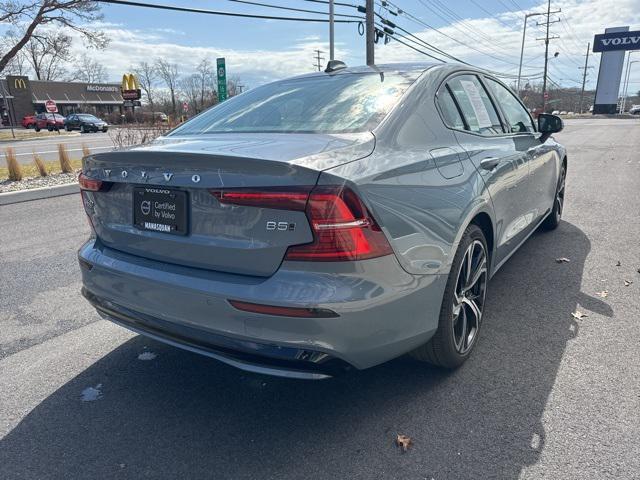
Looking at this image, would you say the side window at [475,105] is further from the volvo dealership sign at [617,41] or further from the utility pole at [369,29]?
the volvo dealership sign at [617,41]

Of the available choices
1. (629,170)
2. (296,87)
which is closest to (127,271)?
(296,87)

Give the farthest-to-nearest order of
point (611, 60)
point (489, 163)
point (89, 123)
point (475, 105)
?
1. point (611, 60)
2. point (89, 123)
3. point (475, 105)
4. point (489, 163)

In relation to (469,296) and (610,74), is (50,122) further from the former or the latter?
(610,74)

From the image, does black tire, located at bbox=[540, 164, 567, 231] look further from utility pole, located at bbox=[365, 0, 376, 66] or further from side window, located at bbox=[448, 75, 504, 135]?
utility pole, located at bbox=[365, 0, 376, 66]

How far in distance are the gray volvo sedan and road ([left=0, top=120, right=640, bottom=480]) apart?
1.09 feet

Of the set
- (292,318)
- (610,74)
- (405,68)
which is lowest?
(292,318)

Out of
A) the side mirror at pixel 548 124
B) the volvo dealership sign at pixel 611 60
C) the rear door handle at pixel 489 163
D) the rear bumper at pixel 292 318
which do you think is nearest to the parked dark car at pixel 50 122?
the side mirror at pixel 548 124

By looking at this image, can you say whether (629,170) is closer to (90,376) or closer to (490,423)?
(490,423)

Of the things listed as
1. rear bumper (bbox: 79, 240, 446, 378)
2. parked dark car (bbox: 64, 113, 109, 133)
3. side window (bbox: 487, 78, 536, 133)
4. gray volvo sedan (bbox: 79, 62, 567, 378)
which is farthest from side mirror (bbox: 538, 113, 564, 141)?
parked dark car (bbox: 64, 113, 109, 133)

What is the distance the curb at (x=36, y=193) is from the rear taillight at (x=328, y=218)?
7.38m

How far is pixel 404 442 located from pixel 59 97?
71.2 meters

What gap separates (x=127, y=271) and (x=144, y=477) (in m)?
0.91

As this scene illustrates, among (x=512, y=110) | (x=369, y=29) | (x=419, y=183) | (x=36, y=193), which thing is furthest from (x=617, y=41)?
(x=419, y=183)

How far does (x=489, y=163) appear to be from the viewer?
2.98 m
